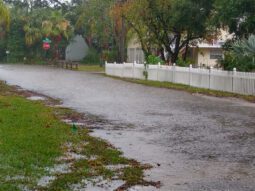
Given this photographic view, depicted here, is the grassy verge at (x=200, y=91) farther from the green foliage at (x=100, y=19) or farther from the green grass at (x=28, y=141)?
the green foliage at (x=100, y=19)

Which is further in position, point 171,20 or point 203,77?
point 171,20

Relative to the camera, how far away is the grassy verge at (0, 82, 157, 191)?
24.8 feet

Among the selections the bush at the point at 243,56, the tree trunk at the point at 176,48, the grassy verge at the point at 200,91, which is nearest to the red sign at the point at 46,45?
the tree trunk at the point at 176,48

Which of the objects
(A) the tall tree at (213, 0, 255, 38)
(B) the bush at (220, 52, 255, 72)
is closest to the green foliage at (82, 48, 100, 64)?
(A) the tall tree at (213, 0, 255, 38)

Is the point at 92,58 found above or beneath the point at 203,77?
above

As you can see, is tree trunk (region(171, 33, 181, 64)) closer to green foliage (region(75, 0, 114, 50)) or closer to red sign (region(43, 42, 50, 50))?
green foliage (region(75, 0, 114, 50))

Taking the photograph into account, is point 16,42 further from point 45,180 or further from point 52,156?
point 45,180

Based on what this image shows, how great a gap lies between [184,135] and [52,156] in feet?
12.7

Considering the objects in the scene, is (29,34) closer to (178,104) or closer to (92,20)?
(92,20)

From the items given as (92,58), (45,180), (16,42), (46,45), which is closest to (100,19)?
(92,58)

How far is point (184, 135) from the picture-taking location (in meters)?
12.0

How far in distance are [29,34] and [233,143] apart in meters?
66.4

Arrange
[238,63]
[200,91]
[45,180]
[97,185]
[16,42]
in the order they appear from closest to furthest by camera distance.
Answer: [97,185] < [45,180] < [238,63] < [200,91] < [16,42]

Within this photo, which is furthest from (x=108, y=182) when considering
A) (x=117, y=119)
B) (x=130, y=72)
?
(x=130, y=72)
